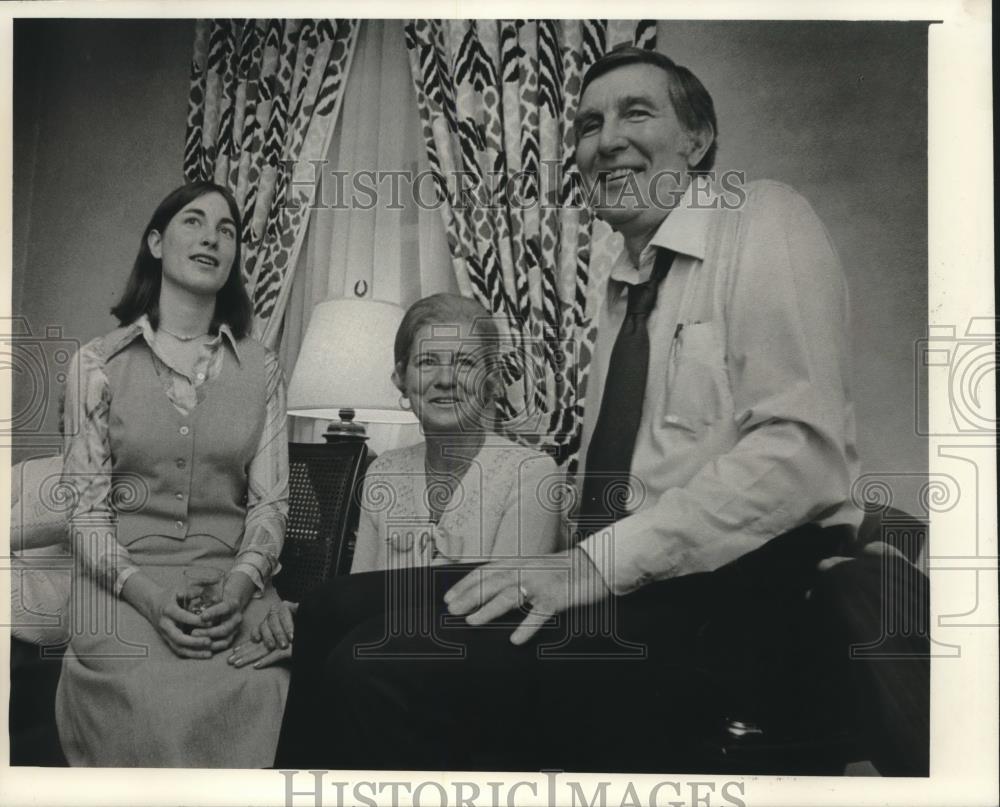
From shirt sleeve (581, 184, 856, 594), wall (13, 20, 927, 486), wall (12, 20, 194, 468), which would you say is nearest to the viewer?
shirt sleeve (581, 184, 856, 594)

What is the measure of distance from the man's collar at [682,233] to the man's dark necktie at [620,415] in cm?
2

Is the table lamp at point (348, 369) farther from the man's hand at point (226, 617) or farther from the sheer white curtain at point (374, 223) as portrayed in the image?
the man's hand at point (226, 617)

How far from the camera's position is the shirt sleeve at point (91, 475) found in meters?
2.80

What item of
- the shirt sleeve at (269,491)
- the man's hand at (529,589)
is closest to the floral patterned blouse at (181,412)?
the shirt sleeve at (269,491)

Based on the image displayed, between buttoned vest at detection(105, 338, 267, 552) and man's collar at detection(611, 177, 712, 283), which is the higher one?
man's collar at detection(611, 177, 712, 283)

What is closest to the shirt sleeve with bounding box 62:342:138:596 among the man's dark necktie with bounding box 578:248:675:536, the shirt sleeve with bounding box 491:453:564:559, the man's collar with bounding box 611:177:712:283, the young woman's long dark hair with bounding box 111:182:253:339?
the young woman's long dark hair with bounding box 111:182:253:339

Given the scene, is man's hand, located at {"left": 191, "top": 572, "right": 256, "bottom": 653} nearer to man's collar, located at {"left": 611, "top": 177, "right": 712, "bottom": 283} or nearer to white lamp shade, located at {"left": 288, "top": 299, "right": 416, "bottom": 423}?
white lamp shade, located at {"left": 288, "top": 299, "right": 416, "bottom": 423}

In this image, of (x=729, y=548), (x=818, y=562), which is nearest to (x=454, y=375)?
(x=729, y=548)

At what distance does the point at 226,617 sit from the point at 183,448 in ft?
1.67

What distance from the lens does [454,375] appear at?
276 centimetres

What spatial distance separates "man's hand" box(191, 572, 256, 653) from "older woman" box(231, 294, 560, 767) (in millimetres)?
60

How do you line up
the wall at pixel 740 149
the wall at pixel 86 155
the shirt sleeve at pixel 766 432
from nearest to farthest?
the shirt sleeve at pixel 766 432
the wall at pixel 740 149
the wall at pixel 86 155

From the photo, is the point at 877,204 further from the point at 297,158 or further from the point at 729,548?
the point at 297,158

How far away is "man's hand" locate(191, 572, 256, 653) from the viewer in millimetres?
2766
